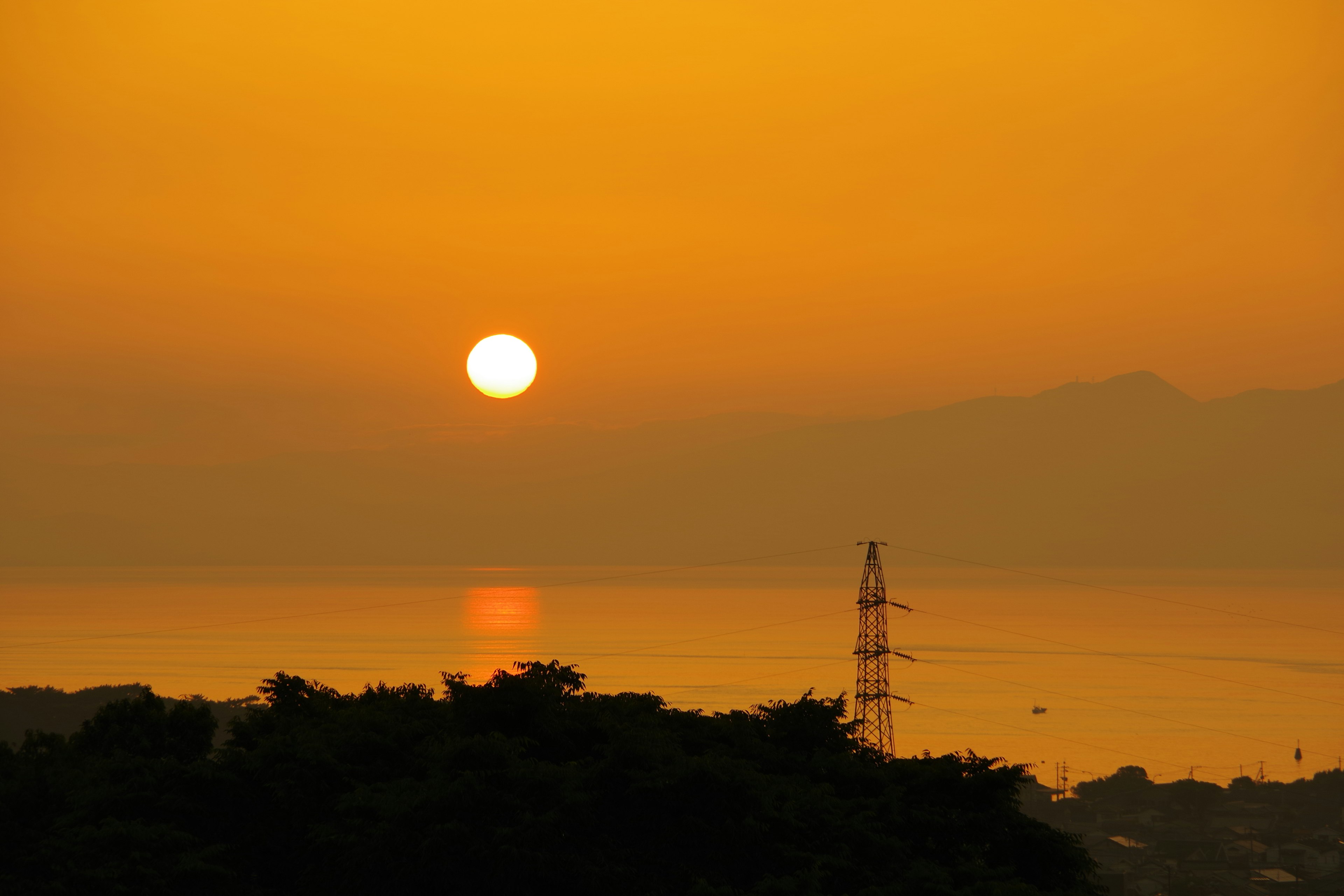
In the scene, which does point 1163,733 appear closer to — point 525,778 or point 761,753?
point 761,753

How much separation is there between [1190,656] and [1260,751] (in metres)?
75.0

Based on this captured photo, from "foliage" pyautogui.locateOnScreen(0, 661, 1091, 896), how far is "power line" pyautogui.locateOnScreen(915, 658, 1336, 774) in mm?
89021

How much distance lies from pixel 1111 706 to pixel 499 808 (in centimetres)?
→ 13798

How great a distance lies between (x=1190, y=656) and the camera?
7431 inches

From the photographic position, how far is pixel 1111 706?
471 feet

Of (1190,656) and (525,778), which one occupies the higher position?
(1190,656)

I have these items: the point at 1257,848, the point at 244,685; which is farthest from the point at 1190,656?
the point at 244,685

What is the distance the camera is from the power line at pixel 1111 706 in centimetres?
12175

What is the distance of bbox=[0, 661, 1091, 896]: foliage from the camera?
20.0m

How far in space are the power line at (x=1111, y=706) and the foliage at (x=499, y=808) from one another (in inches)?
3505

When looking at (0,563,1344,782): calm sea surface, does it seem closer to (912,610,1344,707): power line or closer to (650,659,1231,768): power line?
(650,659,1231,768): power line

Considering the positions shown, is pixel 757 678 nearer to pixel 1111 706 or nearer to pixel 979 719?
pixel 979 719

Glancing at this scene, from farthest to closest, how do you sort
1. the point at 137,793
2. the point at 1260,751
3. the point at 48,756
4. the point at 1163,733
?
the point at 1163,733 < the point at 1260,751 < the point at 48,756 < the point at 137,793

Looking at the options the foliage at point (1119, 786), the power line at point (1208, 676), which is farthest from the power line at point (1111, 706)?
the power line at point (1208, 676)
